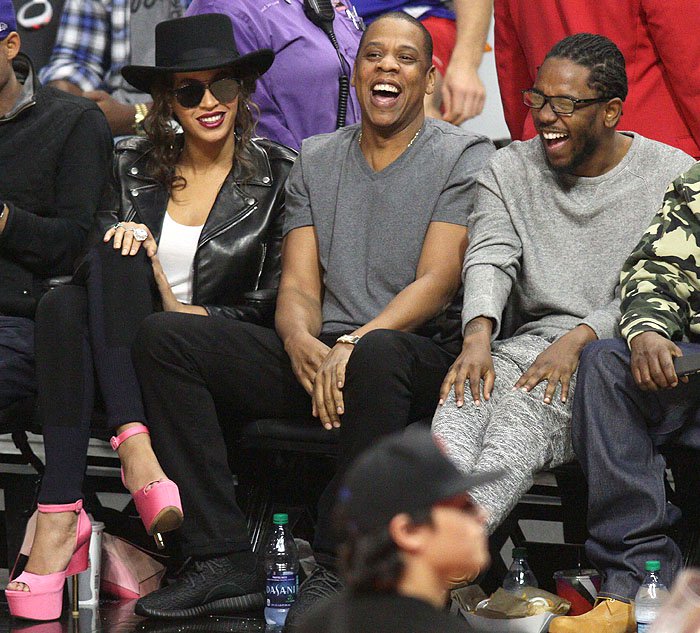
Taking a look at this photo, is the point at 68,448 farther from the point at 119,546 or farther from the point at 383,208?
the point at 383,208

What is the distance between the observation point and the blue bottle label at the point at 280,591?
3193 mm

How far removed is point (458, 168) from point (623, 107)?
514mm

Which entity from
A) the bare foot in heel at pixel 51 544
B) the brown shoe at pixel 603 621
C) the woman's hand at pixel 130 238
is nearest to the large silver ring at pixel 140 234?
the woman's hand at pixel 130 238

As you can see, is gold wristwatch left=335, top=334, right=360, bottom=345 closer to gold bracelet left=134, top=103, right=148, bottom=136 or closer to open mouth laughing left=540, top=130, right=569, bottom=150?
open mouth laughing left=540, top=130, right=569, bottom=150

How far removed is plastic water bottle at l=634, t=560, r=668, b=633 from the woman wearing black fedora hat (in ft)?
3.20

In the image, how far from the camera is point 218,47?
382 cm

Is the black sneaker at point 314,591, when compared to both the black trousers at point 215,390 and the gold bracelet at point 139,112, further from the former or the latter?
the gold bracelet at point 139,112

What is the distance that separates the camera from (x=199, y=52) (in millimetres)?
3793

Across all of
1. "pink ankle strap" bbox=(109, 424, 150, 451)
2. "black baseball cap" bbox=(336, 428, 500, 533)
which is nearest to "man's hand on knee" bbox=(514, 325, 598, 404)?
"pink ankle strap" bbox=(109, 424, 150, 451)

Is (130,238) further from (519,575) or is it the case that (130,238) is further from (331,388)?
(519,575)

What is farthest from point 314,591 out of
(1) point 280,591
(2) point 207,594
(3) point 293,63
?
(3) point 293,63

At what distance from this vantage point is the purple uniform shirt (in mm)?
4145

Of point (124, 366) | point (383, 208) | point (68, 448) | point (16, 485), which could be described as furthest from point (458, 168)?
point (16, 485)

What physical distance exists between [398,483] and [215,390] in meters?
1.87
